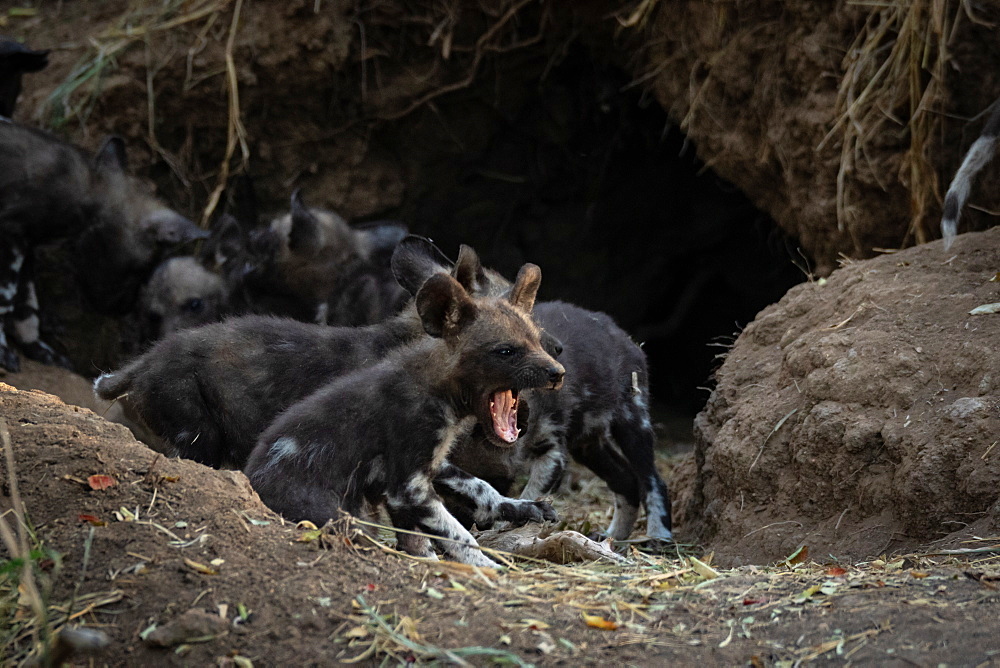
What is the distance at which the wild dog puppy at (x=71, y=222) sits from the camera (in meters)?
7.17

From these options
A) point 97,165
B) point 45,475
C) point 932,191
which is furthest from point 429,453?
point 97,165

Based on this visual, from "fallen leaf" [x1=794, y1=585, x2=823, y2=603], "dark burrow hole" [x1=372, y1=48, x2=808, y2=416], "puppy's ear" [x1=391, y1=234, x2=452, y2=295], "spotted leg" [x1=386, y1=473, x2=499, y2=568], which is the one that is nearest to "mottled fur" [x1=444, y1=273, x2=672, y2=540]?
→ "puppy's ear" [x1=391, y1=234, x2=452, y2=295]

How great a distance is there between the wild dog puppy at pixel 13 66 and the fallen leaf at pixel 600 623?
6066 mm

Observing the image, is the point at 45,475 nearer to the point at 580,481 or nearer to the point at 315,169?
the point at 580,481

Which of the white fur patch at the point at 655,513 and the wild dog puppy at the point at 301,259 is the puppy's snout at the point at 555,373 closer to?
the white fur patch at the point at 655,513

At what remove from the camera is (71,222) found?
7551 millimetres

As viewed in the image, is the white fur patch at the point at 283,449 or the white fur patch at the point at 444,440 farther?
the white fur patch at the point at 444,440

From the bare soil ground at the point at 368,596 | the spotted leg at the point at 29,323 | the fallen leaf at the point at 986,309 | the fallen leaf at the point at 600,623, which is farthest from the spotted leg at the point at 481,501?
the spotted leg at the point at 29,323

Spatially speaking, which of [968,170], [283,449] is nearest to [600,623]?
[283,449]

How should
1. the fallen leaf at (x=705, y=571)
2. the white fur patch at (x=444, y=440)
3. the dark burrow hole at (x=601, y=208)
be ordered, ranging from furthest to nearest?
the dark burrow hole at (x=601, y=208) → the white fur patch at (x=444, y=440) → the fallen leaf at (x=705, y=571)

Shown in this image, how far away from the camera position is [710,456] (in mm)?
5195

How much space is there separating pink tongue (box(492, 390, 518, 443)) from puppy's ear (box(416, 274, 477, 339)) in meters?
0.34

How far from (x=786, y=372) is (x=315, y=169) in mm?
4825

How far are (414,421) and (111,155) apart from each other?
4.39 metres
